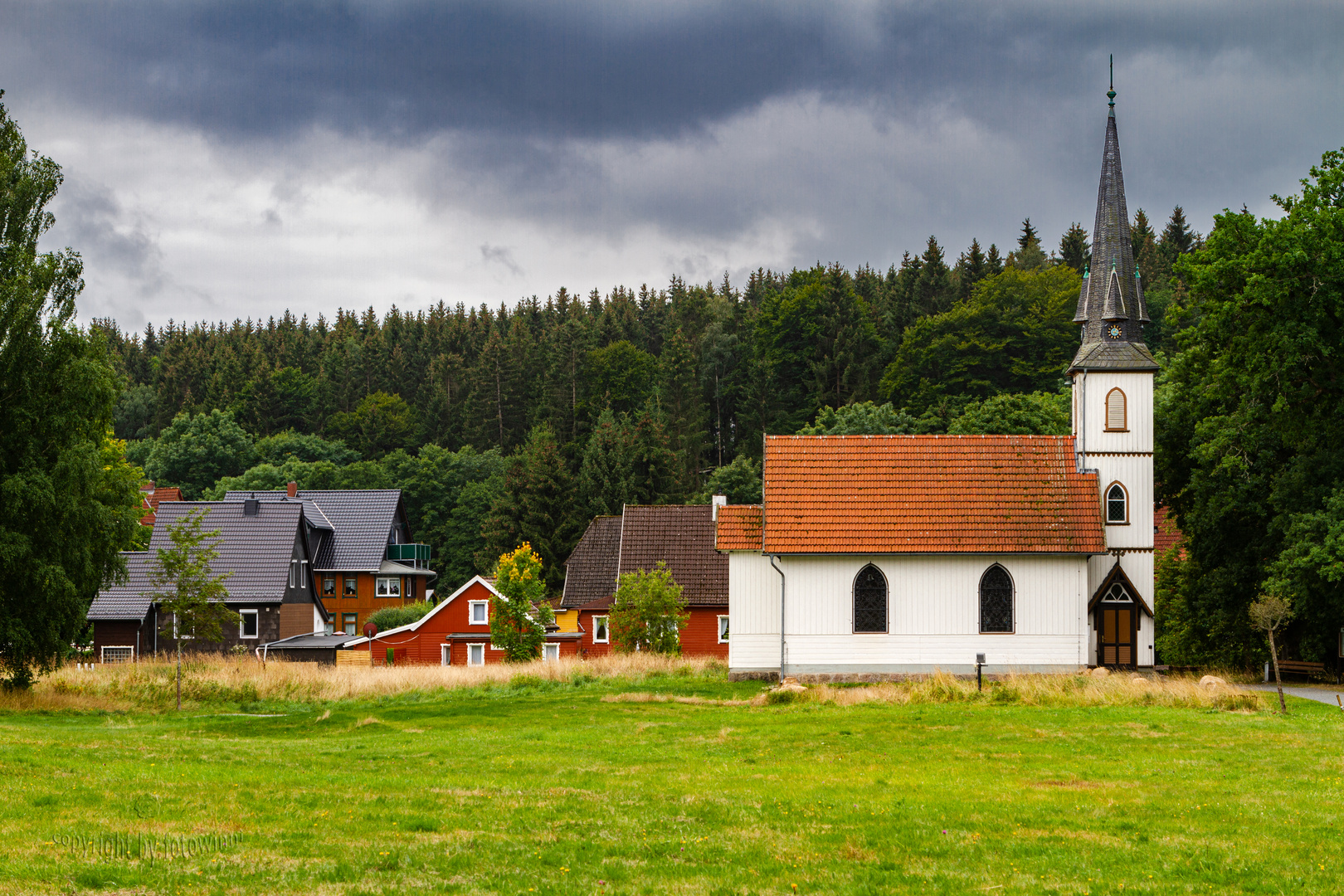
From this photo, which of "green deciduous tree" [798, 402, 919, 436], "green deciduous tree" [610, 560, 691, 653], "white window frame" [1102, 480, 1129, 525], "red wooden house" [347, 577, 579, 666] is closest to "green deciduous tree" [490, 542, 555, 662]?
"green deciduous tree" [610, 560, 691, 653]

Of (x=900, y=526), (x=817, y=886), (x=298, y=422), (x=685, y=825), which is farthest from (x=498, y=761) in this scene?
(x=298, y=422)

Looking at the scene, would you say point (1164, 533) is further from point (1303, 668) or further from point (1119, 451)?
point (1303, 668)

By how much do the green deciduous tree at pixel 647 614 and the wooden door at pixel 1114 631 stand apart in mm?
13295

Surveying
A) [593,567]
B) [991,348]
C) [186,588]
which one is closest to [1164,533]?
[593,567]

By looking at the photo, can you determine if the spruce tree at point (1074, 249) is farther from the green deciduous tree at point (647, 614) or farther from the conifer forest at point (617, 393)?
the green deciduous tree at point (647, 614)

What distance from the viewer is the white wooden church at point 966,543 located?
Answer: 32.5m

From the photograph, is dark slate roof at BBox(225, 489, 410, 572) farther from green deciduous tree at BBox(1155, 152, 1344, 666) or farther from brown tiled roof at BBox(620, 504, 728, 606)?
green deciduous tree at BBox(1155, 152, 1344, 666)

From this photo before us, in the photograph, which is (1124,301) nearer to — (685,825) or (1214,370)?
(1214,370)

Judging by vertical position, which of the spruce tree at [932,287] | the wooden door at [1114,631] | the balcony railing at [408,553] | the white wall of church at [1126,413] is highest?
the spruce tree at [932,287]

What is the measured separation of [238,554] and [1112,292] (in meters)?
39.5

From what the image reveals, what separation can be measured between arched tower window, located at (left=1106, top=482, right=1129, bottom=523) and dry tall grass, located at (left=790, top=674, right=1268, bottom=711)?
8.00m

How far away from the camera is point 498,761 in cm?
1647

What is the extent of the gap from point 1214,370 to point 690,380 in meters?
65.9

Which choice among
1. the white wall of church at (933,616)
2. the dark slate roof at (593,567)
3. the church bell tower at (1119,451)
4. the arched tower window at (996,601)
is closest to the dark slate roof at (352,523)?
the dark slate roof at (593,567)
